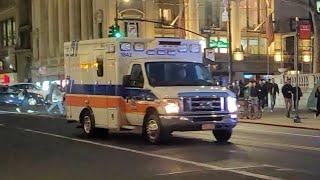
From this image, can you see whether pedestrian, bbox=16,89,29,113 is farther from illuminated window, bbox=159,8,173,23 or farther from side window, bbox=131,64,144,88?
side window, bbox=131,64,144,88

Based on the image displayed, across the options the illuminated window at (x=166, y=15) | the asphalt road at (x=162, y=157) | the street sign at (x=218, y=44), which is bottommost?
the asphalt road at (x=162, y=157)

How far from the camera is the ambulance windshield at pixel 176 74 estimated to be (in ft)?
55.8

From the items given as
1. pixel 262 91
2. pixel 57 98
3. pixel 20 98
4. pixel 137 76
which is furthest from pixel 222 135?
pixel 20 98

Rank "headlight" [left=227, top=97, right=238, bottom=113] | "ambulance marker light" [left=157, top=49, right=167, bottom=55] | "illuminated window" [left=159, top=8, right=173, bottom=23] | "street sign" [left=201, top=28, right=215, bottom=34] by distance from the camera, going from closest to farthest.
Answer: "headlight" [left=227, top=97, right=238, bottom=113]
"ambulance marker light" [left=157, top=49, right=167, bottom=55]
"street sign" [left=201, top=28, right=215, bottom=34]
"illuminated window" [left=159, top=8, right=173, bottom=23]

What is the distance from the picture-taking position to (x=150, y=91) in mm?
16719

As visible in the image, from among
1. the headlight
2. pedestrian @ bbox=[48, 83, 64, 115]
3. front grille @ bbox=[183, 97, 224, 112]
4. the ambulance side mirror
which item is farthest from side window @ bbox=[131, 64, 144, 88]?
pedestrian @ bbox=[48, 83, 64, 115]

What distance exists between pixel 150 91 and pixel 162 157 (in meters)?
2.90

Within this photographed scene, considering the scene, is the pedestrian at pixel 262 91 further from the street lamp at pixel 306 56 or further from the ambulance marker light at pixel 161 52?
the street lamp at pixel 306 56

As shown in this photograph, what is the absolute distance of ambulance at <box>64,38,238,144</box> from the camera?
16297mm

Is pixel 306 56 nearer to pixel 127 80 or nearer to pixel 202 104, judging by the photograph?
pixel 127 80

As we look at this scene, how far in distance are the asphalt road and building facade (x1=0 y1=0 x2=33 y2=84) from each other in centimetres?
6098

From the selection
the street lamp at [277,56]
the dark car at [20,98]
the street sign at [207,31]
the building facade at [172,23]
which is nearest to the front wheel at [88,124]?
the dark car at [20,98]

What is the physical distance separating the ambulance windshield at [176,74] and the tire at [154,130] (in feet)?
3.01

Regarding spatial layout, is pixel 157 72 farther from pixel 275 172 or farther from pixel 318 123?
pixel 318 123
